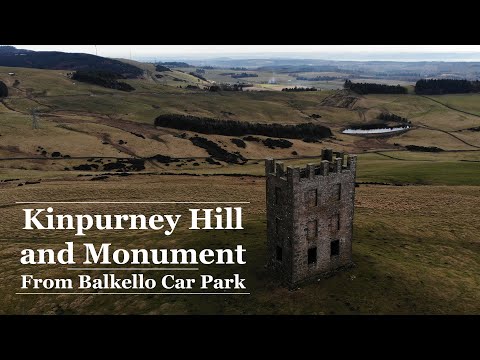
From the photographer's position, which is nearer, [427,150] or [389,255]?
[389,255]

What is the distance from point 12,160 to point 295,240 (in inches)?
3366

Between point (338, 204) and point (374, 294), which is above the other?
point (338, 204)

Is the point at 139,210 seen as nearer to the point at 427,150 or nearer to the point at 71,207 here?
the point at 71,207

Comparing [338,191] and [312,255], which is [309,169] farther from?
[312,255]

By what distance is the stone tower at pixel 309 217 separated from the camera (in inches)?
1452

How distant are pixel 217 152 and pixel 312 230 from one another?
272ft

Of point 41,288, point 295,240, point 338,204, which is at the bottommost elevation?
point 41,288

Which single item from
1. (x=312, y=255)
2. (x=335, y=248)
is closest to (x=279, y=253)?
(x=312, y=255)

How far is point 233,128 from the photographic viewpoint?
146 meters

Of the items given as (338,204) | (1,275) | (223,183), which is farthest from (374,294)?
(223,183)

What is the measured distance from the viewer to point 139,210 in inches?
2530

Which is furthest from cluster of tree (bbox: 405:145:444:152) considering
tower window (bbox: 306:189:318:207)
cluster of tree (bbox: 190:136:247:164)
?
tower window (bbox: 306:189:318:207)

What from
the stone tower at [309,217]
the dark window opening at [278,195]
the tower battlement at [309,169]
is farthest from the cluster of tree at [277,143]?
the dark window opening at [278,195]

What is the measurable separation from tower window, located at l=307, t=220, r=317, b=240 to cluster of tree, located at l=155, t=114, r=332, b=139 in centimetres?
10633
